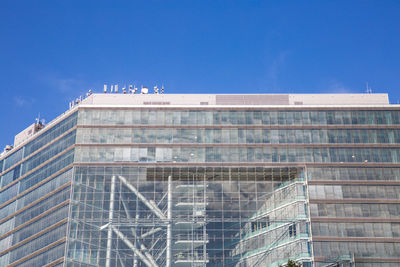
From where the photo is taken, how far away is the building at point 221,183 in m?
115

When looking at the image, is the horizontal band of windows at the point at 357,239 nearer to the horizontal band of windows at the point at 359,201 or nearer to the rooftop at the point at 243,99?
the horizontal band of windows at the point at 359,201

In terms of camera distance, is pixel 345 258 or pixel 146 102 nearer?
pixel 345 258

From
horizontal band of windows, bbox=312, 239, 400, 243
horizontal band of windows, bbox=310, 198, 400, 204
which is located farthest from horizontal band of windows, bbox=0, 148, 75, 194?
horizontal band of windows, bbox=312, 239, 400, 243

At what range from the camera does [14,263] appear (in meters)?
127

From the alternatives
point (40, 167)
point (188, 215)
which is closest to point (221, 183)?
point (188, 215)

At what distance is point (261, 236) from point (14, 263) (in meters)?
48.9

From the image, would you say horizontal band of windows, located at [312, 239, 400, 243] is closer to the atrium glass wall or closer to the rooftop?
the atrium glass wall

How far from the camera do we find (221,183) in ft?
394

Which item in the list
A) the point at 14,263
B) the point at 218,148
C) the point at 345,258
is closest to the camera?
the point at 345,258

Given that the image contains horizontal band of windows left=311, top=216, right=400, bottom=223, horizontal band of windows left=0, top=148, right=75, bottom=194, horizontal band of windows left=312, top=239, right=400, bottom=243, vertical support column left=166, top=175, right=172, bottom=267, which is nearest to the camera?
horizontal band of windows left=312, top=239, right=400, bottom=243

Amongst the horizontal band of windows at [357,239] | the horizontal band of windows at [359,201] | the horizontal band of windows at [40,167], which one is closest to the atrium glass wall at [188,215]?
the horizontal band of windows at [359,201]

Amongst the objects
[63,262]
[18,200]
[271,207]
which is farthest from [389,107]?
[18,200]

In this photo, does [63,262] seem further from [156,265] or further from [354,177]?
[354,177]

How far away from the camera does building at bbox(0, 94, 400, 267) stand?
376 ft
